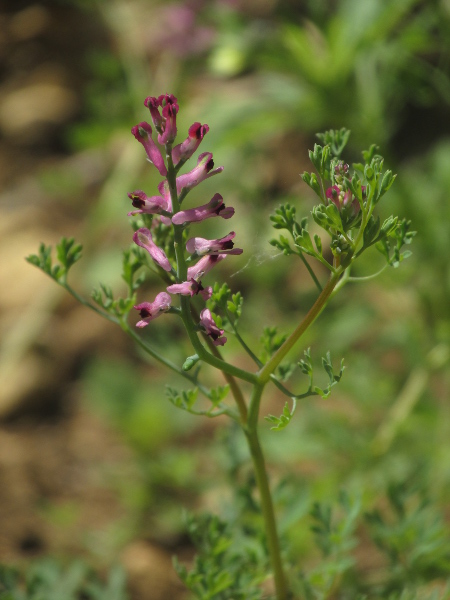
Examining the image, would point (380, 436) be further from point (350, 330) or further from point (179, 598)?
point (179, 598)

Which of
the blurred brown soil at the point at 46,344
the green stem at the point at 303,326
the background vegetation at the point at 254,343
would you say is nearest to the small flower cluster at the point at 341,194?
the green stem at the point at 303,326

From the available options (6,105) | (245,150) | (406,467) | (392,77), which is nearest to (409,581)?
(406,467)

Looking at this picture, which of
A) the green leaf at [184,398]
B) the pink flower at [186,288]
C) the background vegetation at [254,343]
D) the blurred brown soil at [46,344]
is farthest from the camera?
the blurred brown soil at [46,344]

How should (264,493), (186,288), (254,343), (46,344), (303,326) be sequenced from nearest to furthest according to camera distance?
(186,288)
(303,326)
(264,493)
(254,343)
(46,344)

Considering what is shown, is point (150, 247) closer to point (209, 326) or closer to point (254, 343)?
point (209, 326)

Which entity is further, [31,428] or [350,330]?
[31,428]

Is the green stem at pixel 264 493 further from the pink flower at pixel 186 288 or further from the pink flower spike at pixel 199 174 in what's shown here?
the pink flower spike at pixel 199 174

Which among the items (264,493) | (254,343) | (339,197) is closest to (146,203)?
(339,197)
